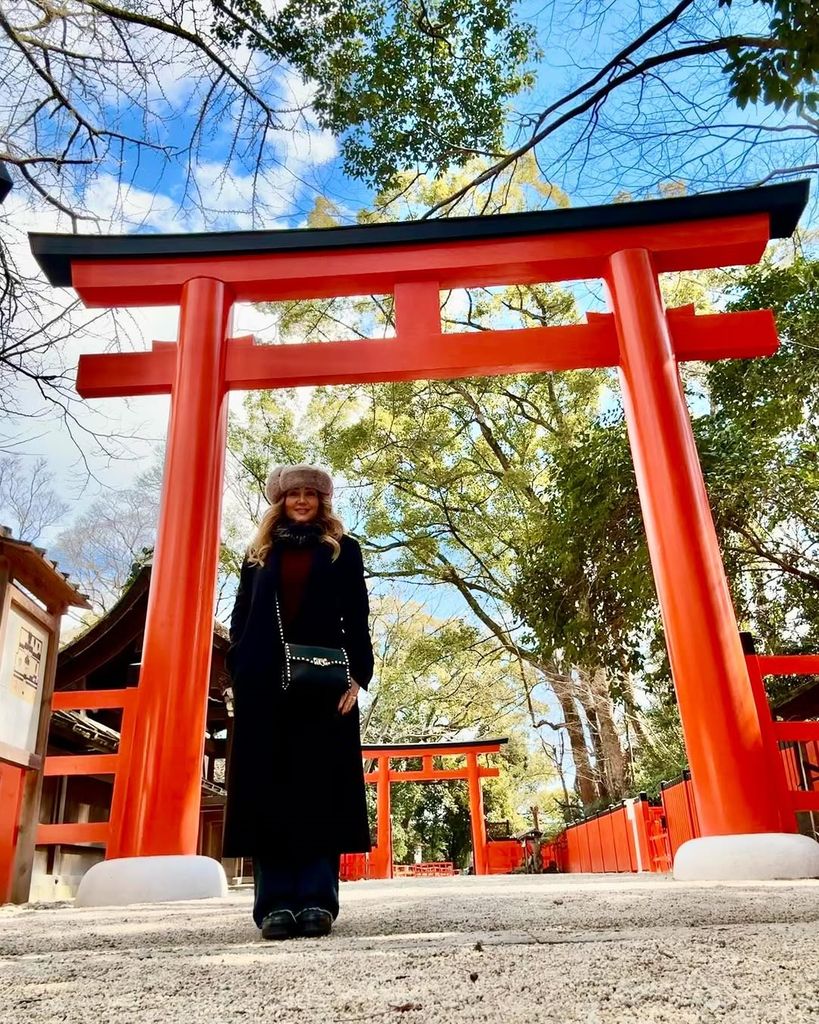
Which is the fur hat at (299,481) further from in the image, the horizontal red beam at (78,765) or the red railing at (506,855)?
the red railing at (506,855)

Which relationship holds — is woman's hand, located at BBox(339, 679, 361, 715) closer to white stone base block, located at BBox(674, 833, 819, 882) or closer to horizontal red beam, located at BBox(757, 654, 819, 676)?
white stone base block, located at BBox(674, 833, 819, 882)

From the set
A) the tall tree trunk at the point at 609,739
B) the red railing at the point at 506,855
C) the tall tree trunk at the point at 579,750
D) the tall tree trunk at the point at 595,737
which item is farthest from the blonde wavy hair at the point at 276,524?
the red railing at the point at 506,855

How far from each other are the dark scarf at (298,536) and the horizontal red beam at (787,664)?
3167 mm

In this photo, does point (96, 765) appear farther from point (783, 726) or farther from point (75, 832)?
point (783, 726)

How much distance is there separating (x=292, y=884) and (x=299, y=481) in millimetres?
1237

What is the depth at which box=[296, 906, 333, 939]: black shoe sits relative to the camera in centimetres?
202

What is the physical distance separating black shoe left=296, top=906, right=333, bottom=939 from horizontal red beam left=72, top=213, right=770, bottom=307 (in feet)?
13.6

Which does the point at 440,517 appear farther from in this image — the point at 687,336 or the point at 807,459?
the point at 687,336

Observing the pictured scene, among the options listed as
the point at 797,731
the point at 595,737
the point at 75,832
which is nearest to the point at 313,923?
the point at 75,832

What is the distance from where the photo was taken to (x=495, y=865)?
1733 centimetres

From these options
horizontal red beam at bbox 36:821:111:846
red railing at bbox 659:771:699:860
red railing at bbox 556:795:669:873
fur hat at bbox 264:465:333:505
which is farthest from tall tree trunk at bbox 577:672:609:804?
fur hat at bbox 264:465:333:505

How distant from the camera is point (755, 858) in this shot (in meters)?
3.50

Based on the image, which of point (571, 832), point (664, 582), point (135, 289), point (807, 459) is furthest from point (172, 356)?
point (571, 832)

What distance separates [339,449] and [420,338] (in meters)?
9.30
